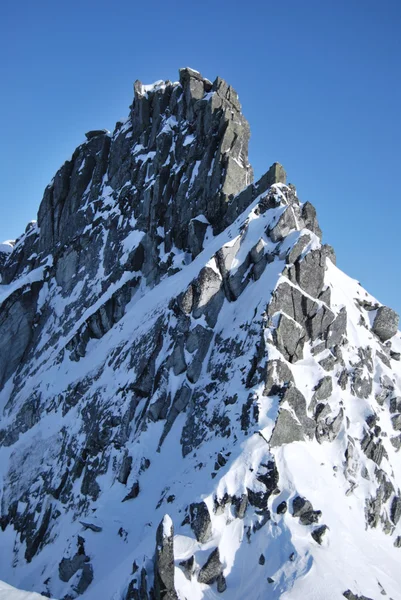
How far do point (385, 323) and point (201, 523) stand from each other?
943 inches

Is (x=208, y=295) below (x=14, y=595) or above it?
above

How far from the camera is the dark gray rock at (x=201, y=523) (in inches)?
1102

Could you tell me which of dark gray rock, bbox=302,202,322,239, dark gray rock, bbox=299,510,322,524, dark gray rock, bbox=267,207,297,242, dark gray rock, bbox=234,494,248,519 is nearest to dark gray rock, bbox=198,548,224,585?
dark gray rock, bbox=234,494,248,519

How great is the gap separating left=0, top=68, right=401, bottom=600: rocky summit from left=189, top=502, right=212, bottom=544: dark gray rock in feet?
0.35

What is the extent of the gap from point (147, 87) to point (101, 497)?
58582 mm

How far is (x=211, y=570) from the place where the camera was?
2702cm

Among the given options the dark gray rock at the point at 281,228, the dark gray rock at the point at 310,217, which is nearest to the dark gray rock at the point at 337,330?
the dark gray rock at the point at 281,228

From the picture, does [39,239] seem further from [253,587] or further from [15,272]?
[253,587]

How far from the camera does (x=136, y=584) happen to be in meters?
25.6

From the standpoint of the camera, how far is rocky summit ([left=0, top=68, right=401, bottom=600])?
28094 mm

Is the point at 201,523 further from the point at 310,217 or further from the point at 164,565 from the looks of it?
the point at 310,217

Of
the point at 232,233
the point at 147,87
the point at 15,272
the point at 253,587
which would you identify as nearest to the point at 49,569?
the point at 253,587

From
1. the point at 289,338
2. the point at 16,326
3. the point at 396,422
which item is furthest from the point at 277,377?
the point at 16,326

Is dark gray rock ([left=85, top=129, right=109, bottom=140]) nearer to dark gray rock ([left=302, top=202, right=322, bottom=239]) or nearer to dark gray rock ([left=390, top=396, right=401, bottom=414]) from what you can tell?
dark gray rock ([left=302, top=202, right=322, bottom=239])
